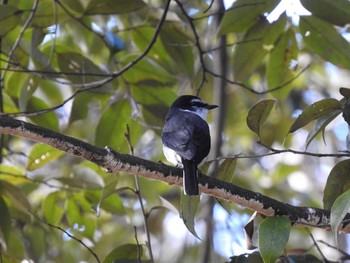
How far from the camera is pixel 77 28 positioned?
4.88m

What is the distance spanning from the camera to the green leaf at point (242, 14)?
148 inches

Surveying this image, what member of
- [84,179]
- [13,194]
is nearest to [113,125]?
[84,179]

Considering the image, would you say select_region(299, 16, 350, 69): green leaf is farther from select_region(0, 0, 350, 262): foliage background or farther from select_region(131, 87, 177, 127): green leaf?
select_region(131, 87, 177, 127): green leaf

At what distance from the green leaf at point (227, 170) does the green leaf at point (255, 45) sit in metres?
1.11

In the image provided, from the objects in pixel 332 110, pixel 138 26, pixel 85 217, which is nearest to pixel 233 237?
pixel 85 217

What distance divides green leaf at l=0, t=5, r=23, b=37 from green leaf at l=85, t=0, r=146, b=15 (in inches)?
15.4

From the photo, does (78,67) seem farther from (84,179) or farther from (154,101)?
(84,179)

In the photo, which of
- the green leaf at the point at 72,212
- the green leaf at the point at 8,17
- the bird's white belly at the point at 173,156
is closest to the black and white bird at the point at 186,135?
the bird's white belly at the point at 173,156

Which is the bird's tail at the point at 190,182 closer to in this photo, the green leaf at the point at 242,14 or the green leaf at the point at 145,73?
the green leaf at the point at 242,14

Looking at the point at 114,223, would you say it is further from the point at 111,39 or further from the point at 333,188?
the point at 333,188

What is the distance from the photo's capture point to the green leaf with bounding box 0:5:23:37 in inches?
146

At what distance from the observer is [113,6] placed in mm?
3953

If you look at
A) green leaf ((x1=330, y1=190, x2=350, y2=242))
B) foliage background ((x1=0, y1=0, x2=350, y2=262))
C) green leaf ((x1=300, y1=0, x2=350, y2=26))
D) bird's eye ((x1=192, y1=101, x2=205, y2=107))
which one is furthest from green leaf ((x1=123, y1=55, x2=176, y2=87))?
green leaf ((x1=330, y1=190, x2=350, y2=242))

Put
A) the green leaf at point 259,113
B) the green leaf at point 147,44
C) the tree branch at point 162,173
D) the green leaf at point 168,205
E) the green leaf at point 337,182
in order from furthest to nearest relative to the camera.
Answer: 1. the green leaf at point 147,44
2. the green leaf at point 168,205
3. the green leaf at point 337,182
4. the green leaf at point 259,113
5. the tree branch at point 162,173
